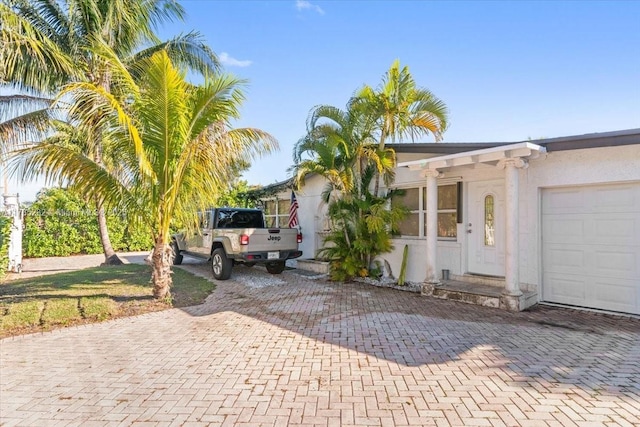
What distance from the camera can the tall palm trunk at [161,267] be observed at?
7.12m

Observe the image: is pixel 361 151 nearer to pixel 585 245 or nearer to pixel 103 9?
pixel 585 245

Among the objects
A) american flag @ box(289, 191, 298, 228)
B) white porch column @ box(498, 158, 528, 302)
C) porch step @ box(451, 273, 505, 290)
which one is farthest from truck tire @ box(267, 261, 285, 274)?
white porch column @ box(498, 158, 528, 302)

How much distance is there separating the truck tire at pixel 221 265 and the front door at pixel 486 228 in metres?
6.07

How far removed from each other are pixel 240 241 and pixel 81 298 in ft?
11.6

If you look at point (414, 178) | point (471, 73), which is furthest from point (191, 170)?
point (471, 73)

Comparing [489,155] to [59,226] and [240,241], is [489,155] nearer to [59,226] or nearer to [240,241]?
[240,241]

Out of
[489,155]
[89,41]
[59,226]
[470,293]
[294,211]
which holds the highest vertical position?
[89,41]

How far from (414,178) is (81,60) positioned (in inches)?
429

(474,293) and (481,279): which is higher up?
(481,279)

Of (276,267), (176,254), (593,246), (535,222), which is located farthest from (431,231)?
(176,254)

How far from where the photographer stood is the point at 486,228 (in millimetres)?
8070

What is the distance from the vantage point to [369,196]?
30.4 feet

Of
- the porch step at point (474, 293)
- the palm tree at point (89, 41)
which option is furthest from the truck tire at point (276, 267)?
the palm tree at point (89, 41)

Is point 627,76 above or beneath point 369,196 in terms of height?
above
